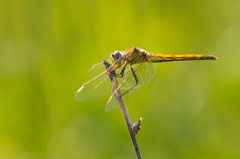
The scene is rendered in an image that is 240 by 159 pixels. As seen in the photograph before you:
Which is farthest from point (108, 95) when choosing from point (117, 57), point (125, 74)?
point (117, 57)

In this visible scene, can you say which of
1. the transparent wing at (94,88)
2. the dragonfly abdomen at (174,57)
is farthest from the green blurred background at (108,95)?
the transparent wing at (94,88)

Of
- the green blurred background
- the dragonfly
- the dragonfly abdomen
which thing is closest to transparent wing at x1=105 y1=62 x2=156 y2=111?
the dragonfly

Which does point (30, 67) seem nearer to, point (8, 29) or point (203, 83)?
point (8, 29)

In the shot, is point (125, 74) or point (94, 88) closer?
point (94, 88)

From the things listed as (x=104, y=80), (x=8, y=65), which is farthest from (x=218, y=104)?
(x=8, y=65)

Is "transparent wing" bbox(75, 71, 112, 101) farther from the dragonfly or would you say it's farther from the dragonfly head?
the dragonfly head

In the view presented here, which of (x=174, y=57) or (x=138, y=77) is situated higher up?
(x=174, y=57)

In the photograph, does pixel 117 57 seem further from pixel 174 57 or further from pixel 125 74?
pixel 174 57
